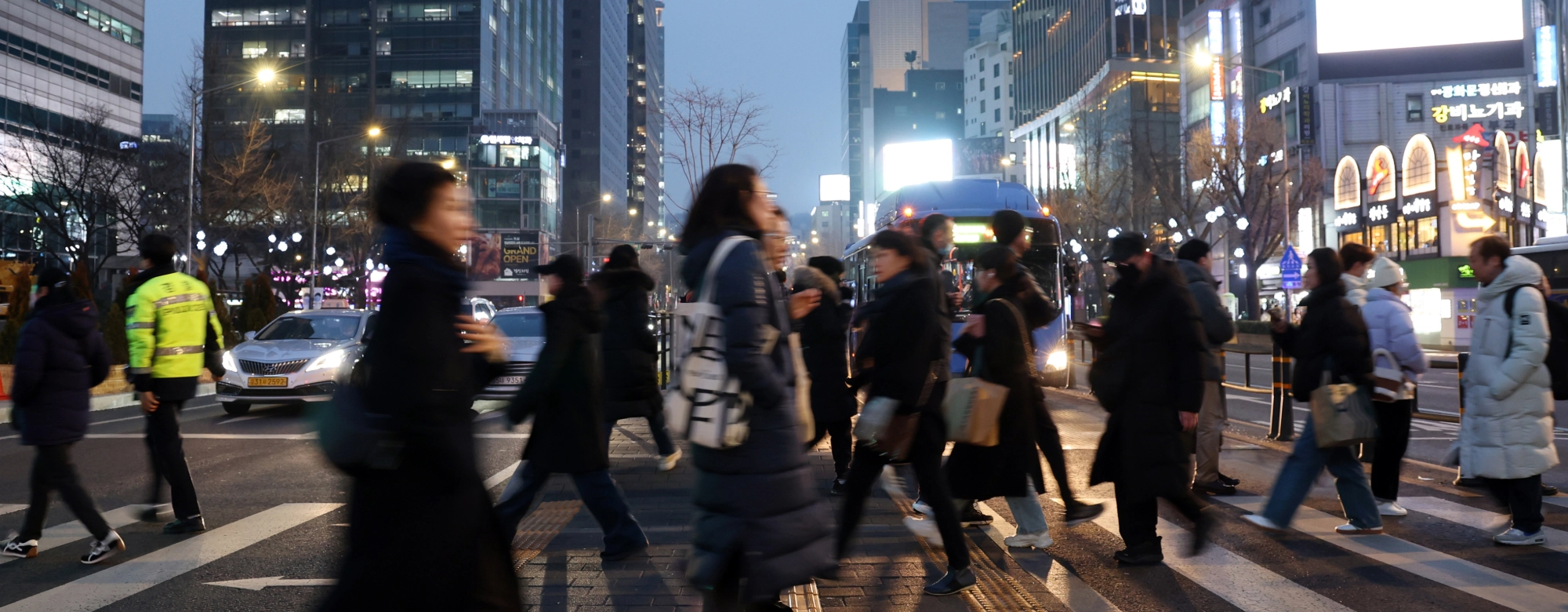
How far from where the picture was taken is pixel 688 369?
333cm

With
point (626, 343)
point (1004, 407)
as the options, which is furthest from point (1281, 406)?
point (626, 343)

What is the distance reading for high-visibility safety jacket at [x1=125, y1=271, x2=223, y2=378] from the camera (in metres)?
6.60

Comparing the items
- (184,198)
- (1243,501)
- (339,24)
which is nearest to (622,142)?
(339,24)

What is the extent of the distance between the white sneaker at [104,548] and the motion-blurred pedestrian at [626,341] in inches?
115

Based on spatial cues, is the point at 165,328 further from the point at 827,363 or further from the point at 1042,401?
the point at 1042,401

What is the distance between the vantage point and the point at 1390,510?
7.27 metres

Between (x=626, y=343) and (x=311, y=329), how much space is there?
32.4 ft

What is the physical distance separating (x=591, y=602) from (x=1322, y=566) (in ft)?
12.3

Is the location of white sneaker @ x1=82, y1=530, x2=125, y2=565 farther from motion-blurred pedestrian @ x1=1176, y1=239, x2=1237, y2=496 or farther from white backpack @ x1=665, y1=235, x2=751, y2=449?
motion-blurred pedestrian @ x1=1176, y1=239, x2=1237, y2=496

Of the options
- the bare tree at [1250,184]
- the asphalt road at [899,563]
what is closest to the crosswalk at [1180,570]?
the asphalt road at [899,563]

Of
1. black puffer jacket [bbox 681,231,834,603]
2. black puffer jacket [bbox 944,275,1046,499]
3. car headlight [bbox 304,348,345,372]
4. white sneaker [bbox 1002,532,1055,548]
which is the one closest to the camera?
black puffer jacket [bbox 681,231,834,603]

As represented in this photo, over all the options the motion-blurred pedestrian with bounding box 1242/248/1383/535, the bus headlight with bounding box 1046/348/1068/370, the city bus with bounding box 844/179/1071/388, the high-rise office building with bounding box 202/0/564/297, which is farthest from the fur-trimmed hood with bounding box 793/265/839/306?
the high-rise office building with bounding box 202/0/564/297

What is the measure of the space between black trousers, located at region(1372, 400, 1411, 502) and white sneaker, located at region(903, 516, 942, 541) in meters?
2.84

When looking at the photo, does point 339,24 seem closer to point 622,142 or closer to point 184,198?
point 184,198
